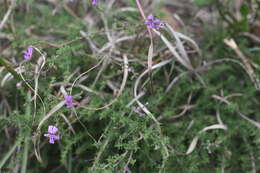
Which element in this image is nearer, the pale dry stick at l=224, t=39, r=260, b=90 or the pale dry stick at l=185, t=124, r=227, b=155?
the pale dry stick at l=185, t=124, r=227, b=155

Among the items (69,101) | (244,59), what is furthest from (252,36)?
(69,101)

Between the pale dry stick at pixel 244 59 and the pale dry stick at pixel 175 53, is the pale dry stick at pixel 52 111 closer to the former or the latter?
the pale dry stick at pixel 175 53

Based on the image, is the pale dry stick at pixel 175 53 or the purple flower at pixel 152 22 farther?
the pale dry stick at pixel 175 53

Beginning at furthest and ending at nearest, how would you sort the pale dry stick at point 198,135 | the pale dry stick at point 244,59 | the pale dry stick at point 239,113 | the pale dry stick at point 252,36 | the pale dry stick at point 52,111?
1. the pale dry stick at point 252,36
2. the pale dry stick at point 244,59
3. the pale dry stick at point 239,113
4. the pale dry stick at point 198,135
5. the pale dry stick at point 52,111

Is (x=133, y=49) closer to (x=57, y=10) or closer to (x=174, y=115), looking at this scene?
(x=174, y=115)

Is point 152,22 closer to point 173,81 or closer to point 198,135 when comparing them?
point 173,81

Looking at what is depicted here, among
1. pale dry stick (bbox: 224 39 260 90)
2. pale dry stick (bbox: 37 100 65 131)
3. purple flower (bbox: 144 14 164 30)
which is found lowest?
pale dry stick (bbox: 224 39 260 90)

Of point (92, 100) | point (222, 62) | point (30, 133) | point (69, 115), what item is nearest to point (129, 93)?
point (92, 100)

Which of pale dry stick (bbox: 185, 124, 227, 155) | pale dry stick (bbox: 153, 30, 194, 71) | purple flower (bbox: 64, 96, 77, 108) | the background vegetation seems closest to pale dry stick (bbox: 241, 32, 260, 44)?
the background vegetation

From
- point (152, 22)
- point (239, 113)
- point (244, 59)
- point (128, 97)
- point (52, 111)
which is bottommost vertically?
point (239, 113)

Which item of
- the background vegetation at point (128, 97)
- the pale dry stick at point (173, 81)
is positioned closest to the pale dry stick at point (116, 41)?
the background vegetation at point (128, 97)

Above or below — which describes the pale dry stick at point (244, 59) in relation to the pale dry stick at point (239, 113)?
above

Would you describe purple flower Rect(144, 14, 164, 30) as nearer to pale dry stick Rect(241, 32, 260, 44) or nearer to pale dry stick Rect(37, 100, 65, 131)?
pale dry stick Rect(37, 100, 65, 131)
